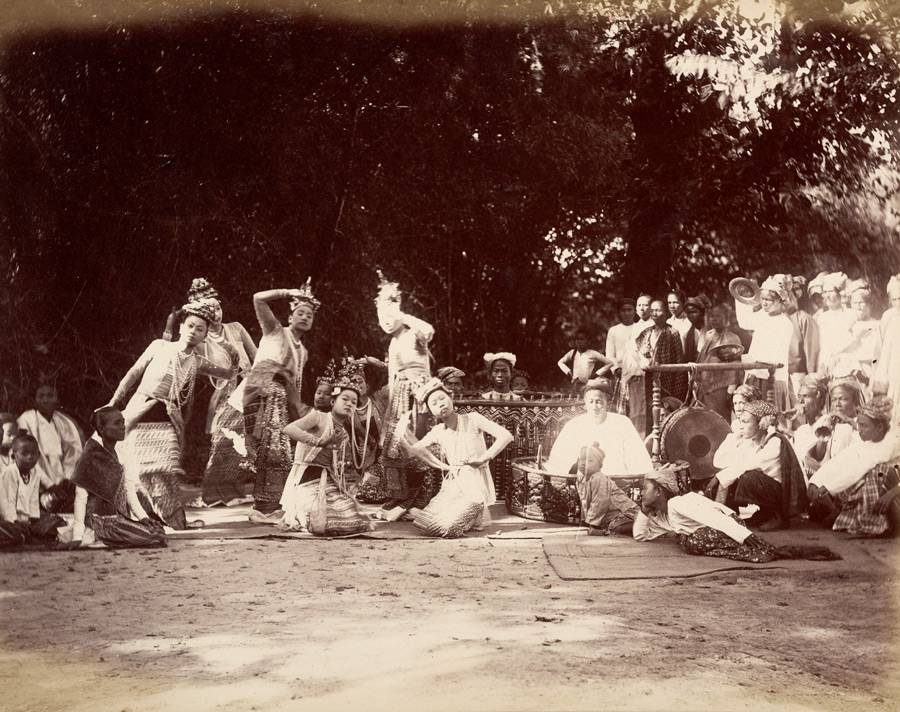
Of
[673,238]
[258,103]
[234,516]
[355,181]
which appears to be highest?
[258,103]

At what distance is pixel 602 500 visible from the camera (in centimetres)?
620

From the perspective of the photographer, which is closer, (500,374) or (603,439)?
(603,439)

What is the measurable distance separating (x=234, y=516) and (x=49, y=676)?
1.45 metres

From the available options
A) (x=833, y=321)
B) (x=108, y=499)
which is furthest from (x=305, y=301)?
Answer: (x=833, y=321)

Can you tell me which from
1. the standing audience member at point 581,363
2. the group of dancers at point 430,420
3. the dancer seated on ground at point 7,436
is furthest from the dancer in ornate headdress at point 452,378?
the dancer seated on ground at point 7,436

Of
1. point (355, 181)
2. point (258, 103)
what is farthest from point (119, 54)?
point (355, 181)

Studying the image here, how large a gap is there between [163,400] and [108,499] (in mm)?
687

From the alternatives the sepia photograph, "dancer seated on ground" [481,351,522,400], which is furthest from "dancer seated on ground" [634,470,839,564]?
"dancer seated on ground" [481,351,522,400]

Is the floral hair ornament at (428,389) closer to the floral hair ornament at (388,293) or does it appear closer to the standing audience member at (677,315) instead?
the floral hair ornament at (388,293)

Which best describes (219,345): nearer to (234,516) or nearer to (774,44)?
(234,516)

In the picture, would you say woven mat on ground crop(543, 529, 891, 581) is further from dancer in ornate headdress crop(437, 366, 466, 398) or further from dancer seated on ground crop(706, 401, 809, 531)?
dancer in ornate headdress crop(437, 366, 466, 398)

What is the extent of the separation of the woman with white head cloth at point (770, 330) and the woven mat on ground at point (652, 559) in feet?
2.95

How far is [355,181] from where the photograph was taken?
6.39 meters

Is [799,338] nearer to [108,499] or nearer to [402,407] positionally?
[402,407]
